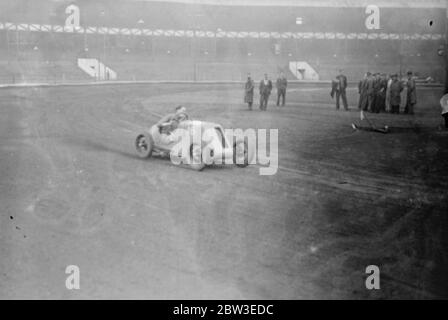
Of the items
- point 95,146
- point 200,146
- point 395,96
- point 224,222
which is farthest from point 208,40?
point 224,222

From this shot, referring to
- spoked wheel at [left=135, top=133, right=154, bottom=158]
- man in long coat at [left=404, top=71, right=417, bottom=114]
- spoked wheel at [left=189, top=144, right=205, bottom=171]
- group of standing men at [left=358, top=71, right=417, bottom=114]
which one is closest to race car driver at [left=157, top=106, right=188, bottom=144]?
spoked wheel at [left=135, top=133, right=154, bottom=158]

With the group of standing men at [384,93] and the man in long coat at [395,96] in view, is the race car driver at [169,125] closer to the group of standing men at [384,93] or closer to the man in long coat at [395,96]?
the group of standing men at [384,93]

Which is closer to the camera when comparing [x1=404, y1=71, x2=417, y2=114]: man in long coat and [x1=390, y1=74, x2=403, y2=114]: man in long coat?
[x1=404, y1=71, x2=417, y2=114]: man in long coat

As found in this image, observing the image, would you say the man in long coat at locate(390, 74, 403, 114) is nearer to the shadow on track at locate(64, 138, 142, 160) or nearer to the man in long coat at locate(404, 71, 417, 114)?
the man in long coat at locate(404, 71, 417, 114)

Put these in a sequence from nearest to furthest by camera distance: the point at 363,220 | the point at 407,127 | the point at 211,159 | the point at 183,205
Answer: the point at 363,220 → the point at 183,205 → the point at 211,159 → the point at 407,127

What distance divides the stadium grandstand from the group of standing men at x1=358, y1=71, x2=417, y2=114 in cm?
2299

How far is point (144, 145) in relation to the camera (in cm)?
1105

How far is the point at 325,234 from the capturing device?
20.6ft

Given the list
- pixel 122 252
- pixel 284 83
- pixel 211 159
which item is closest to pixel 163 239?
pixel 122 252

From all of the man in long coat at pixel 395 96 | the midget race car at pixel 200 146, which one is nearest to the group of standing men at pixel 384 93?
the man in long coat at pixel 395 96

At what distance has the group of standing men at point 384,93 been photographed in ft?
65.1

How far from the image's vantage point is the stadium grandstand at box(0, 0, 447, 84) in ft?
145
